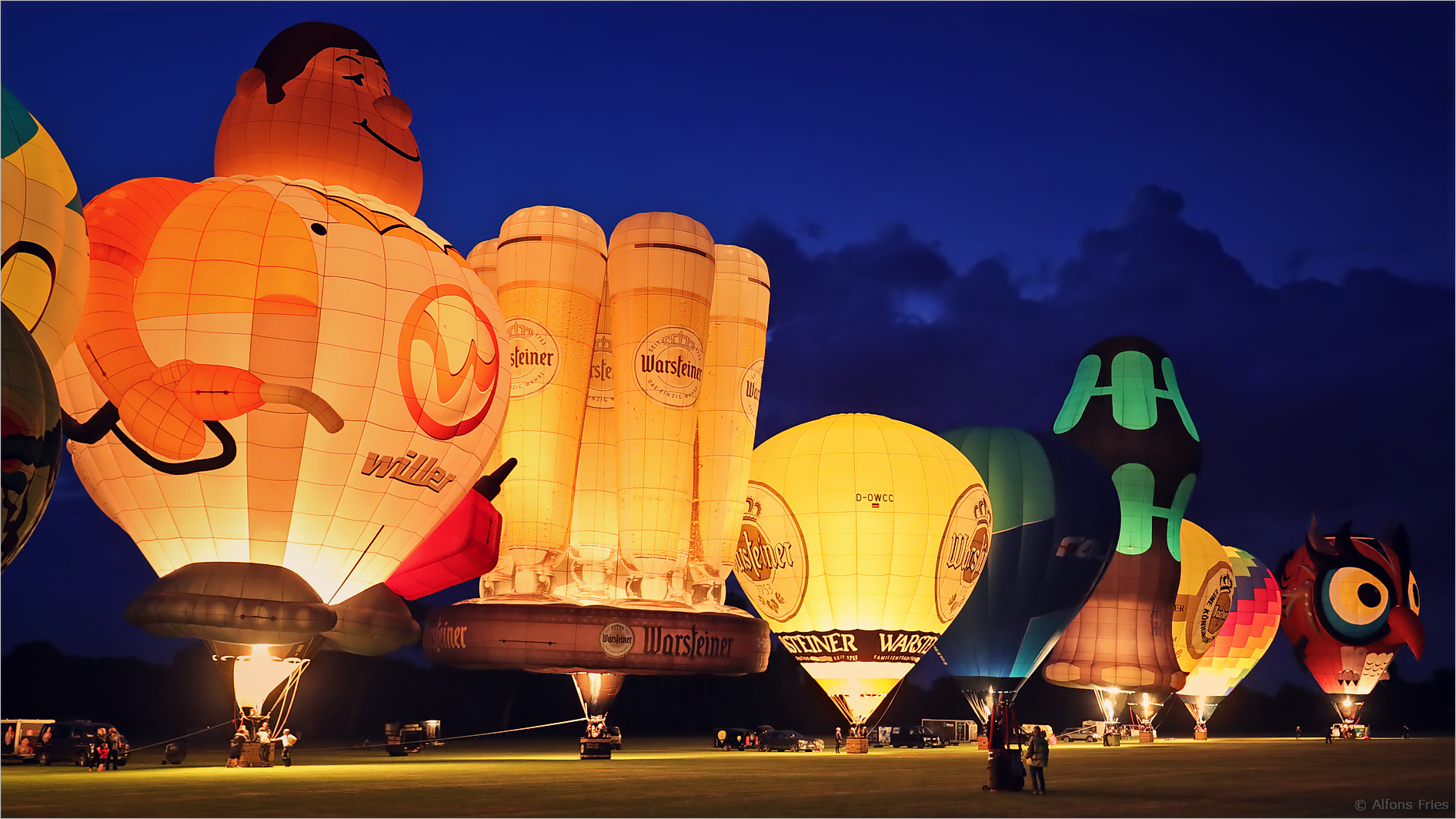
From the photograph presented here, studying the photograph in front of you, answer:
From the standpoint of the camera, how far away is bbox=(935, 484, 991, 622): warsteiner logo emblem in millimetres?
28922

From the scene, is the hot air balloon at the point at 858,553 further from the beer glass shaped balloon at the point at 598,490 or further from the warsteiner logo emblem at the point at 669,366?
the warsteiner logo emblem at the point at 669,366

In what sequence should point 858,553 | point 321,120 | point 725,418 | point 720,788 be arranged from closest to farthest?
point 720,788 < point 321,120 < point 725,418 < point 858,553

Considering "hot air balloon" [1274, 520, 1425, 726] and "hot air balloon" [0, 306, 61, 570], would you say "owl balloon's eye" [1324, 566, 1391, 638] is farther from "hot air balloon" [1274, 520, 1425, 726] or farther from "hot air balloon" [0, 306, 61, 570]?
"hot air balloon" [0, 306, 61, 570]

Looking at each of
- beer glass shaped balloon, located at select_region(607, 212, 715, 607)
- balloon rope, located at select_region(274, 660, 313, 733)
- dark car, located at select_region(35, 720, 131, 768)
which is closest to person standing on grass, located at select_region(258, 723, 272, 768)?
balloon rope, located at select_region(274, 660, 313, 733)

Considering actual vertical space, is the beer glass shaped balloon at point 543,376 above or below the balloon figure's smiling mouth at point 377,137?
below

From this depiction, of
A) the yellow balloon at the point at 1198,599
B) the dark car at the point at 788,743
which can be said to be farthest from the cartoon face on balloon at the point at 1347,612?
the dark car at the point at 788,743

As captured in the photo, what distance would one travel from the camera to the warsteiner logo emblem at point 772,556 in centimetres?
2869

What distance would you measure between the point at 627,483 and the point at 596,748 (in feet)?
14.6

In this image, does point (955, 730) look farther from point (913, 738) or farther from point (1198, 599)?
point (1198, 599)

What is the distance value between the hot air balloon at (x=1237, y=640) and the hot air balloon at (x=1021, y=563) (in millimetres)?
13772

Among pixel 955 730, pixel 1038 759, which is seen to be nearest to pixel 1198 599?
pixel 955 730

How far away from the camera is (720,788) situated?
651 inches

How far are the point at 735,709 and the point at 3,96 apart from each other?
46.8m

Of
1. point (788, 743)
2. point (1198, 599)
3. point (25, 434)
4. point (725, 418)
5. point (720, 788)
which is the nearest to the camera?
point (25, 434)
